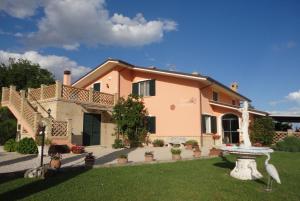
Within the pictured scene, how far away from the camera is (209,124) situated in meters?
22.2

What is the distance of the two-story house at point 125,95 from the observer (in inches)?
733

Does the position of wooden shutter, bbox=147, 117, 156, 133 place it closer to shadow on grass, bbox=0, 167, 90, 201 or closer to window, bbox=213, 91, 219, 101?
window, bbox=213, 91, 219, 101

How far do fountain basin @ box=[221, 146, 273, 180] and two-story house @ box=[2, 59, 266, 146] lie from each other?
10.9 meters

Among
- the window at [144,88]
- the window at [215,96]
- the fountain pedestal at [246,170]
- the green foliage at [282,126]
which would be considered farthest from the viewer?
the green foliage at [282,126]

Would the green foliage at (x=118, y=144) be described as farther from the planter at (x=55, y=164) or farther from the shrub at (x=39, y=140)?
the planter at (x=55, y=164)

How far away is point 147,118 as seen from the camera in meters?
23.5

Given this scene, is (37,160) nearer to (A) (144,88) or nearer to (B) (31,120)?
(B) (31,120)

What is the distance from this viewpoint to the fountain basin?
9008 millimetres

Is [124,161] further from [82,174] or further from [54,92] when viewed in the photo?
[54,92]

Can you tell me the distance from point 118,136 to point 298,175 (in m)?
14.7

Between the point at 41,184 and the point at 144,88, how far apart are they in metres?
17.2

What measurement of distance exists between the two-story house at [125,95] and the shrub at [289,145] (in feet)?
10.6

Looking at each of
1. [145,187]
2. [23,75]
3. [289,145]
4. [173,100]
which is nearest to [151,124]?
[173,100]

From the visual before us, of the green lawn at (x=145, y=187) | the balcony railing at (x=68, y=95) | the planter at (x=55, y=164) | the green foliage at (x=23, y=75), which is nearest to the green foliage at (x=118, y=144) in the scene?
the balcony railing at (x=68, y=95)
